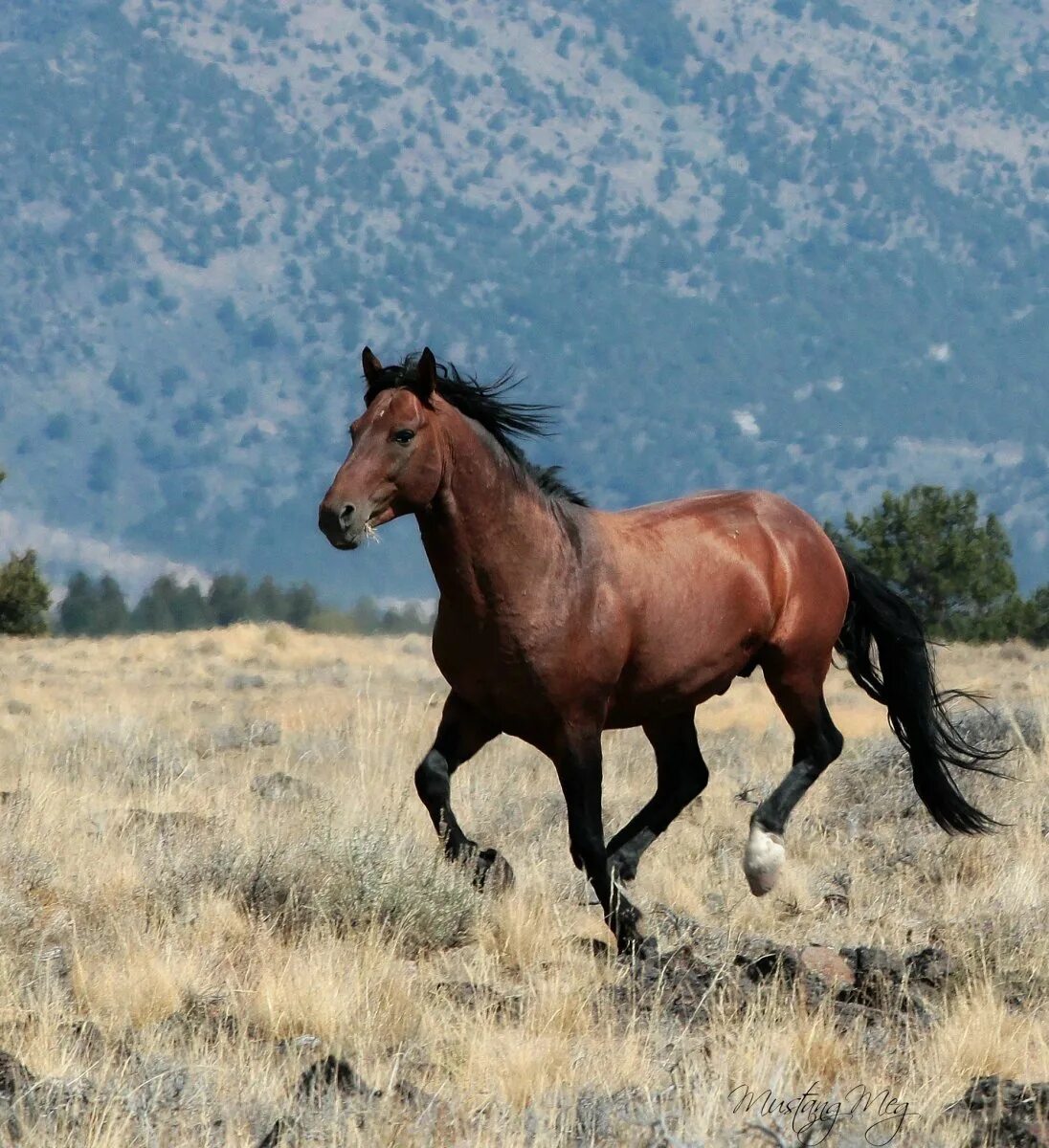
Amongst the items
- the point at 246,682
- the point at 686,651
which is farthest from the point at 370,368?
the point at 246,682

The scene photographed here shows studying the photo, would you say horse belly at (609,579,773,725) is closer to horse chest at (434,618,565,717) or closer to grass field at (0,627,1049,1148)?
horse chest at (434,618,565,717)

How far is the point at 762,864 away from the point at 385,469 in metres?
2.29

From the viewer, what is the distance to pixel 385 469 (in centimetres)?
669

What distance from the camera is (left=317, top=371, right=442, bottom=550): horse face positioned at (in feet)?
21.3

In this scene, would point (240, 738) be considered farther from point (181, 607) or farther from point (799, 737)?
point (181, 607)

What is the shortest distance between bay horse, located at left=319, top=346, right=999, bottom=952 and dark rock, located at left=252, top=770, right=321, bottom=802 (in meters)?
2.36

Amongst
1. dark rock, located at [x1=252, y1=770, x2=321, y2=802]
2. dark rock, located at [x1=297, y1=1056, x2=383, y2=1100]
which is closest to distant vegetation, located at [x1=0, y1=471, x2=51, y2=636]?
dark rock, located at [x1=252, y1=770, x2=321, y2=802]

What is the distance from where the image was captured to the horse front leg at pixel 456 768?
737 centimetres

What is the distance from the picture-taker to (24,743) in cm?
1238

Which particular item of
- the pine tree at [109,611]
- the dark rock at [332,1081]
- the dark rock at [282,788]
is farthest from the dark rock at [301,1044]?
the pine tree at [109,611]

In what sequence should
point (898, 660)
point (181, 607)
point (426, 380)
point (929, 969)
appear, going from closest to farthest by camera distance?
point (929, 969), point (426, 380), point (898, 660), point (181, 607)

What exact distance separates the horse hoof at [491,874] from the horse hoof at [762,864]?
0.97 meters

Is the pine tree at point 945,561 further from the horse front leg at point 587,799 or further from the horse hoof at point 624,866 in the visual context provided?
the horse front leg at point 587,799

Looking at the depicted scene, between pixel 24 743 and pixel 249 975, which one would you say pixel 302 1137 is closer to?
pixel 249 975
